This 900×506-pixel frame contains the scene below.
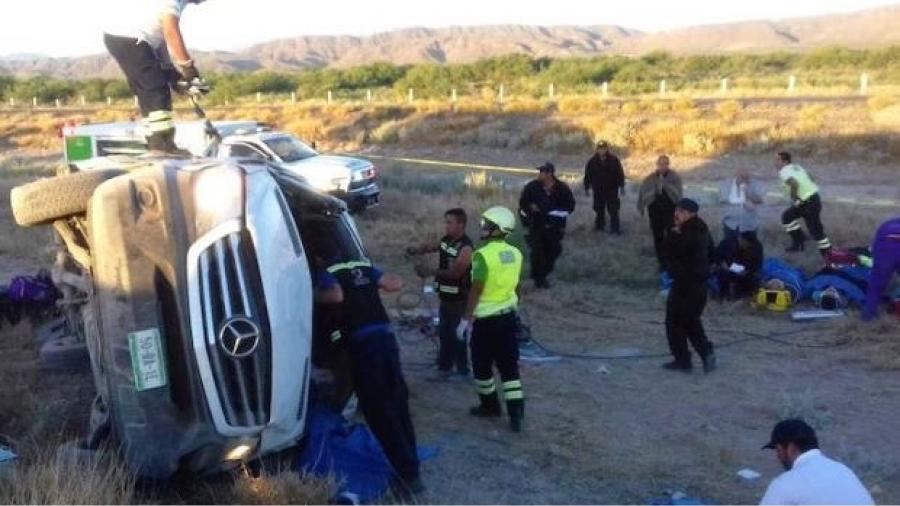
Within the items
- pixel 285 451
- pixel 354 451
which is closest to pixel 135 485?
pixel 285 451

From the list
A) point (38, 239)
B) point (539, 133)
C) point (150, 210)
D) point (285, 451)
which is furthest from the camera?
point (539, 133)

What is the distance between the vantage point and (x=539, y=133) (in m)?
34.8

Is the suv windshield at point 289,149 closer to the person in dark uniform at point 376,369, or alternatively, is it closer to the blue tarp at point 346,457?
the person in dark uniform at point 376,369

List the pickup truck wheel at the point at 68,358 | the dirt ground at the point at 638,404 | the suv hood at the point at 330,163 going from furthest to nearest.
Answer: the suv hood at the point at 330,163, the pickup truck wheel at the point at 68,358, the dirt ground at the point at 638,404

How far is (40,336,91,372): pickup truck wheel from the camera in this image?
21.6 ft

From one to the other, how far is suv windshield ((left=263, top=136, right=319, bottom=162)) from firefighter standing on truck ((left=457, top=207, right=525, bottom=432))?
43.3 feet

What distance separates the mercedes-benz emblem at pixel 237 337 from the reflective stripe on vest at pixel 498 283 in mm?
2720

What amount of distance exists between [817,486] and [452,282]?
431cm

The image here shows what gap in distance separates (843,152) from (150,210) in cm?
2598

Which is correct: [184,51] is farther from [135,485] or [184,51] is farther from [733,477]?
[733,477]

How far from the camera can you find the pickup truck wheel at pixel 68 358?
6.59 m

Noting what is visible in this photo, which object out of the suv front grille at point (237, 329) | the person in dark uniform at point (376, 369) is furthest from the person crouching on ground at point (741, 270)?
the suv front grille at point (237, 329)

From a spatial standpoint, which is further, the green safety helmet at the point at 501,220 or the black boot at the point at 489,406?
the black boot at the point at 489,406

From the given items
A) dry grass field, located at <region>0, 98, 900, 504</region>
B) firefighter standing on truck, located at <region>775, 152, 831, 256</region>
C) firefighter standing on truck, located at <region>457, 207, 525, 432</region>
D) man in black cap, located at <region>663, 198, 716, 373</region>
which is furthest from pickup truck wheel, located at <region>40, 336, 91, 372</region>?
firefighter standing on truck, located at <region>775, 152, 831, 256</region>
